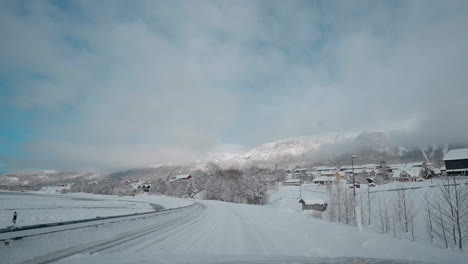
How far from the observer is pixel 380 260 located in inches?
278

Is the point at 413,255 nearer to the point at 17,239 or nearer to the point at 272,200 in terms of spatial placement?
the point at 17,239

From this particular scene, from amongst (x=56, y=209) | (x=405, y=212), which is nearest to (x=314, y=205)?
(x=405, y=212)

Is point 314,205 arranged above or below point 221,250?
below

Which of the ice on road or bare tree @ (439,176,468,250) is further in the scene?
bare tree @ (439,176,468,250)

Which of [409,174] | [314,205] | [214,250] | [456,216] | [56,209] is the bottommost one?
[314,205]

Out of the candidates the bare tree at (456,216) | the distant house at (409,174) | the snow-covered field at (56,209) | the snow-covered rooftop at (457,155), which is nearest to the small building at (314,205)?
the bare tree at (456,216)

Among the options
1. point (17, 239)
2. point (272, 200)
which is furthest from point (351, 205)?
point (272, 200)

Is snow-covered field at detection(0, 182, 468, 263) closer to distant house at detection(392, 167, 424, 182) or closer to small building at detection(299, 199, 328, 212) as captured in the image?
small building at detection(299, 199, 328, 212)

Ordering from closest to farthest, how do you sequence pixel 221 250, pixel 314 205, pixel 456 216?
pixel 221 250
pixel 456 216
pixel 314 205

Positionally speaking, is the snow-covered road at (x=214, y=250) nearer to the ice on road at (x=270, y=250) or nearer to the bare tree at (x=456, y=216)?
the ice on road at (x=270, y=250)

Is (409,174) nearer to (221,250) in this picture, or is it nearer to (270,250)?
(270,250)

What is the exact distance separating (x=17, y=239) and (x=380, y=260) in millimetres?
11179

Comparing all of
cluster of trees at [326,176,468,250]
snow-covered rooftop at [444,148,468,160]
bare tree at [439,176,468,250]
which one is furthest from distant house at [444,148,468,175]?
bare tree at [439,176,468,250]

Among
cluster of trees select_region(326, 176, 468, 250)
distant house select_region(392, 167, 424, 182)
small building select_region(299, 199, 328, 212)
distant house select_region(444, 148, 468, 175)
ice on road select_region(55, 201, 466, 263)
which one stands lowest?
small building select_region(299, 199, 328, 212)
